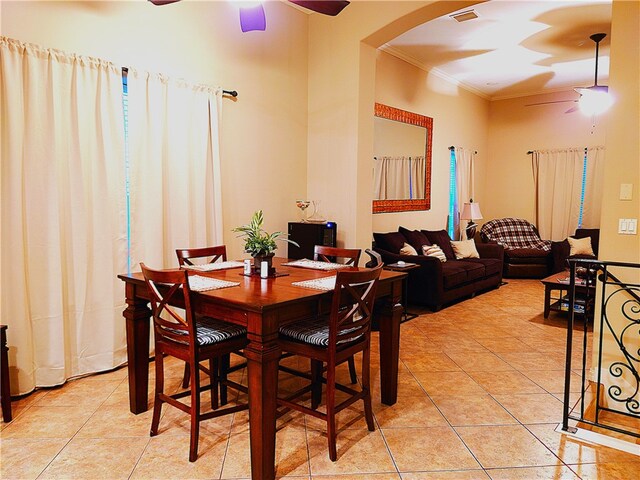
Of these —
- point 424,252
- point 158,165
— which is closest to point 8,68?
point 158,165

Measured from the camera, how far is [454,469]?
2252mm

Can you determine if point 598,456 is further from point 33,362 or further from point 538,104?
point 538,104

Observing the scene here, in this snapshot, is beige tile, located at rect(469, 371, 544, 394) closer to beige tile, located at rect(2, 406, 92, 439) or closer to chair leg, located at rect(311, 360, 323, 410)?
chair leg, located at rect(311, 360, 323, 410)

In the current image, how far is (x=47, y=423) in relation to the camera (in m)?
2.67

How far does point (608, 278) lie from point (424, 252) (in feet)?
9.96

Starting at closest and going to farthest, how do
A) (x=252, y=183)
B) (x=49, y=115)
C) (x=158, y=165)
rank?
(x=49, y=115)
(x=158, y=165)
(x=252, y=183)

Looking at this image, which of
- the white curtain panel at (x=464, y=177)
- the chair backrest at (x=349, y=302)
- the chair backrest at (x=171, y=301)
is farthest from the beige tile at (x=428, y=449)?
the white curtain panel at (x=464, y=177)

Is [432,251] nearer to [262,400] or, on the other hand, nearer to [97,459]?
[262,400]

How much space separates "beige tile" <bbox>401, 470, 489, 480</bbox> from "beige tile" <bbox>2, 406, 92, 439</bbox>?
188 centimetres

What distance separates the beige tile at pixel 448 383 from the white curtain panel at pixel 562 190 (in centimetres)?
574

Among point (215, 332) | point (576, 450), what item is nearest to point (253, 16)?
point (215, 332)

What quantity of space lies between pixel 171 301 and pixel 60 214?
126cm

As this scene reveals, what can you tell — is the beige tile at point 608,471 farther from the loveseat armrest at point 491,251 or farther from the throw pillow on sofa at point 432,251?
the loveseat armrest at point 491,251

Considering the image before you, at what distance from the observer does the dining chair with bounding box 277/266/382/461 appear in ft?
7.44
